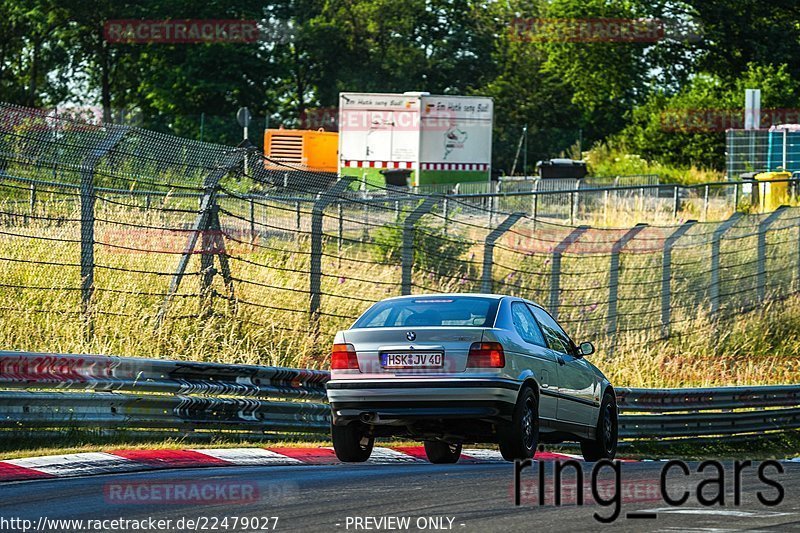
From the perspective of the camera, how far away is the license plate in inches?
477

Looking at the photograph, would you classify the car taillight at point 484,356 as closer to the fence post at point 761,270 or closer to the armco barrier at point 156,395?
the armco barrier at point 156,395

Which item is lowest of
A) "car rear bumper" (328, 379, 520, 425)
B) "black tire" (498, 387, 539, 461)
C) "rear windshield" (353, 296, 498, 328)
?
"black tire" (498, 387, 539, 461)

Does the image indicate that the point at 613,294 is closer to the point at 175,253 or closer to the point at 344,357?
the point at 175,253

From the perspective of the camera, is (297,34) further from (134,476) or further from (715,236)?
(134,476)

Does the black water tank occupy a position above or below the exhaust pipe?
above

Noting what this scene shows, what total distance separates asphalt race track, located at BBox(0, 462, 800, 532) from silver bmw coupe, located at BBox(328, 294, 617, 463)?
46 cm

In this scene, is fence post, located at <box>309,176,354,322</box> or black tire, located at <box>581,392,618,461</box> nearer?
black tire, located at <box>581,392,618,461</box>

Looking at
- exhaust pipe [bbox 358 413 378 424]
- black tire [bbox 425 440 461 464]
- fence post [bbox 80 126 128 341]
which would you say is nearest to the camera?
exhaust pipe [bbox 358 413 378 424]

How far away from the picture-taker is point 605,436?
48.8 feet

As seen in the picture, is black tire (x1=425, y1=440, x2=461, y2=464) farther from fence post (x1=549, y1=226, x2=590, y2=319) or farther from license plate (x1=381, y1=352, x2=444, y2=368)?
fence post (x1=549, y1=226, x2=590, y2=319)

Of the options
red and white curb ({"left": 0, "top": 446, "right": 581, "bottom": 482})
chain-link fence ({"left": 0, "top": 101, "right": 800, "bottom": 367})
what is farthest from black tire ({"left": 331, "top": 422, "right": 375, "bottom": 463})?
chain-link fence ({"left": 0, "top": 101, "right": 800, "bottom": 367})

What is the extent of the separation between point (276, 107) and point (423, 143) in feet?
91.1

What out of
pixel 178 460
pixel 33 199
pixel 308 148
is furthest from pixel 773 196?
pixel 178 460

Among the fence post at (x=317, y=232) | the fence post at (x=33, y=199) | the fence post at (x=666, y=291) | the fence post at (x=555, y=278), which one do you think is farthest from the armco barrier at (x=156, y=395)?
the fence post at (x=666, y=291)
